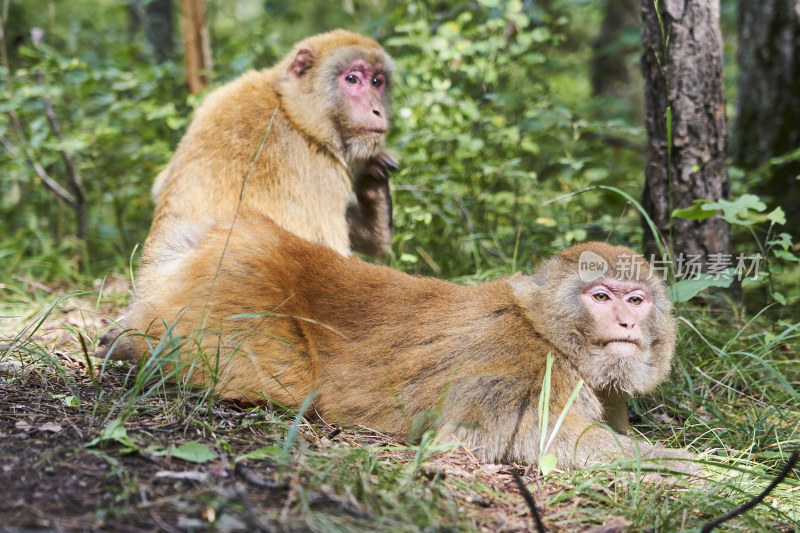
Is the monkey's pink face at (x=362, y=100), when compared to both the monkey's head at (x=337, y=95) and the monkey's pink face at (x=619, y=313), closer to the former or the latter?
the monkey's head at (x=337, y=95)

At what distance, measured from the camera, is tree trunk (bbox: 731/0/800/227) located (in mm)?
6000

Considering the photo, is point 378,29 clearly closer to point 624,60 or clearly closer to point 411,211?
point 411,211

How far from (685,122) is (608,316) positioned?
78.4 inches

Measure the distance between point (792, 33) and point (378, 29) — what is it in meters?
3.95

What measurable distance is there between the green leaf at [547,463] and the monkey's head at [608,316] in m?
0.51

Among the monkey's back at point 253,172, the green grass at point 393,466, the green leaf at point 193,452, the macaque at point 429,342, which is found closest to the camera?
the green grass at point 393,466

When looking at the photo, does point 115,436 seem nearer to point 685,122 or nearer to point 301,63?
point 301,63

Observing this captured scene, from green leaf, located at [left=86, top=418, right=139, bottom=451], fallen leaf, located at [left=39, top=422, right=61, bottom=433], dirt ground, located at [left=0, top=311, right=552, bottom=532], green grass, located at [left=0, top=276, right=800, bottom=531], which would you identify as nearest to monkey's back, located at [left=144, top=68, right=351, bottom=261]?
green grass, located at [left=0, top=276, right=800, bottom=531]

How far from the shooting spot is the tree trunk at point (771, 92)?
6000 mm

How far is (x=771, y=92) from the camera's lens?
6.19 metres

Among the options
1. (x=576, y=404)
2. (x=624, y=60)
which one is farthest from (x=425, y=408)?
(x=624, y=60)

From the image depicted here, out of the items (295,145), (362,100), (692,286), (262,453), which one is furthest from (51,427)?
(692,286)

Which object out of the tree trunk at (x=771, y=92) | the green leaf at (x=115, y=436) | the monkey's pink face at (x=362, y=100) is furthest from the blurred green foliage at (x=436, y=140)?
the green leaf at (x=115, y=436)

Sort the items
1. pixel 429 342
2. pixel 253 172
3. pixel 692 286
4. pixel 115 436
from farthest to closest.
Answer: pixel 253 172
pixel 692 286
pixel 429 342
pixel 115 436
